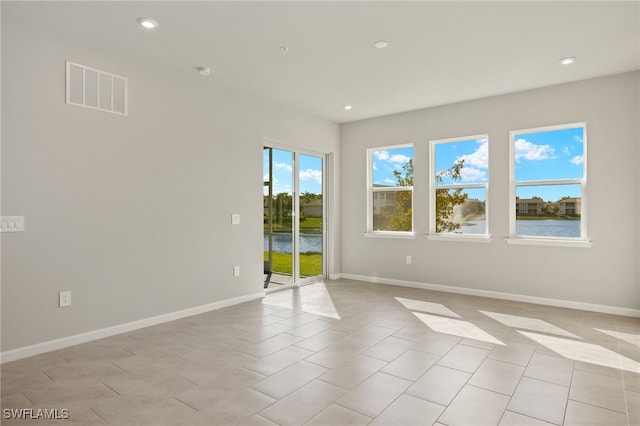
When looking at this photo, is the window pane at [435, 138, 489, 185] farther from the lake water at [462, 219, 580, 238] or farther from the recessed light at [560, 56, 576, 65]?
the recessed light at [560, 56, 576, 65]

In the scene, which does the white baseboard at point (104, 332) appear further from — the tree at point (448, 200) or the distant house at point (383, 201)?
the tree at point (448, 200)

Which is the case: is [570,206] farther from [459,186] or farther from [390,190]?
[390,190]

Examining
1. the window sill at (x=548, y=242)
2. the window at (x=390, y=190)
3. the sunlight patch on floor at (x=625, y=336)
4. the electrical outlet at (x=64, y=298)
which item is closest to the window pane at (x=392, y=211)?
the window at (x=390, y=190)

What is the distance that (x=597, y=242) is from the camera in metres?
4.30

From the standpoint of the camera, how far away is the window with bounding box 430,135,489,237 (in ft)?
16.9

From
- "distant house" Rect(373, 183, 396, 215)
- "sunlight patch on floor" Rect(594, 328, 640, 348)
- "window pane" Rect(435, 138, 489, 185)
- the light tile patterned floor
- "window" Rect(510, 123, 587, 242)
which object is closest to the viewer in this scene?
the light tile patterned floor

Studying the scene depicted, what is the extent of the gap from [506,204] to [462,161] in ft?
2.78

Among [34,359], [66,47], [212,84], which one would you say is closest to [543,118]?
[212,84]

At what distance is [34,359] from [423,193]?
4785 mm

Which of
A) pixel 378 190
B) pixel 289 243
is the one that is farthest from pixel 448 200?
pixel 289 243

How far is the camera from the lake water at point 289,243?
543 cm

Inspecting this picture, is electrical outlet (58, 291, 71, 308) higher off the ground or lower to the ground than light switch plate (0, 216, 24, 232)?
lower

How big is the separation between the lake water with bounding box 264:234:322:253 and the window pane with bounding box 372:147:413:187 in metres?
1.34

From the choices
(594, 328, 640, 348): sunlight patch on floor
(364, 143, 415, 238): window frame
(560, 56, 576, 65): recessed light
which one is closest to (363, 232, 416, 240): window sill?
(364, 143, 415, 238): window frame
